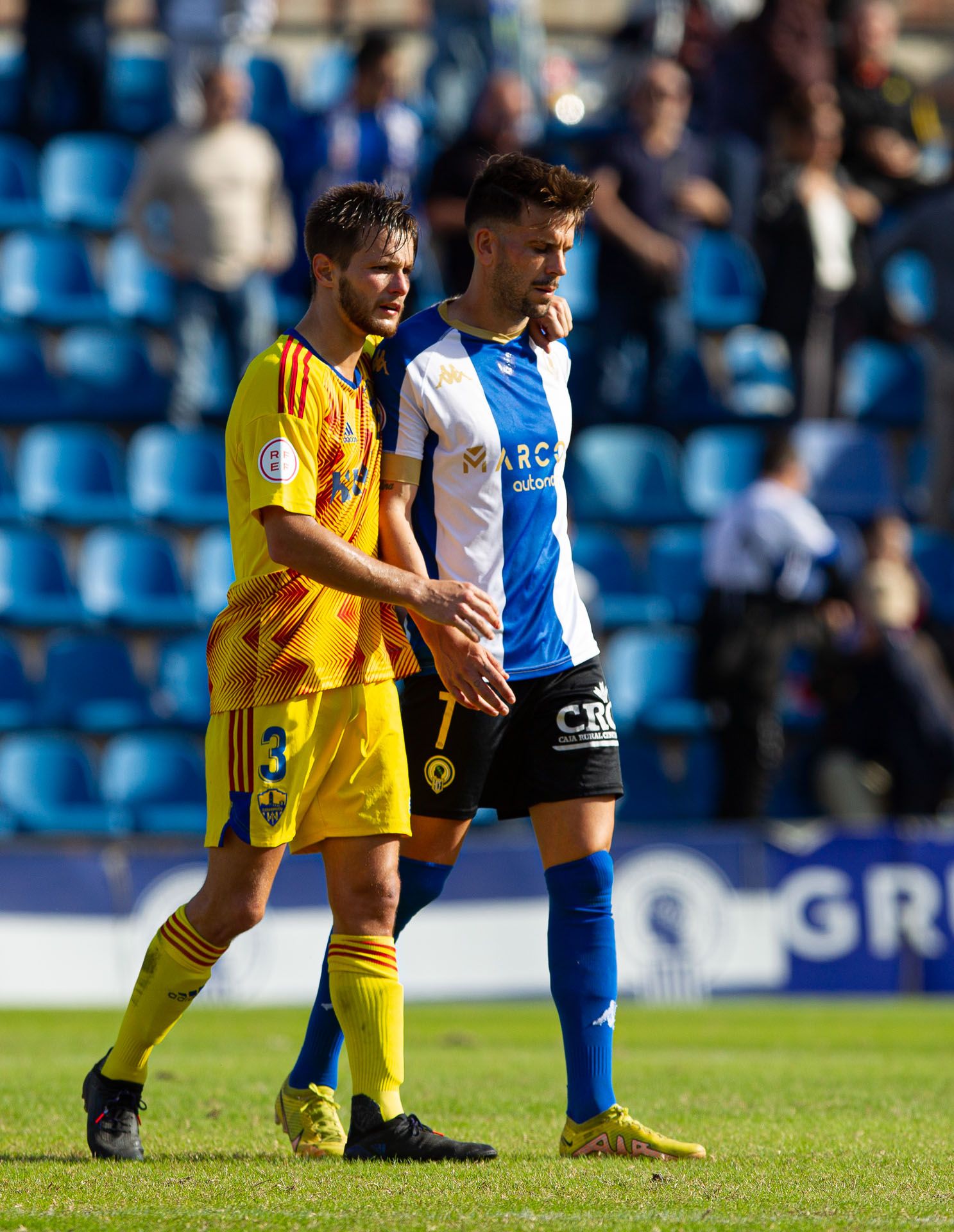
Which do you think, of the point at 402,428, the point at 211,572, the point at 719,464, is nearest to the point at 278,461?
the point at 402,428

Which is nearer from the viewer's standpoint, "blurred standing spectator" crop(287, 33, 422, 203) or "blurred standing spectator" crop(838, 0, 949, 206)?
"blurred standing spectator" crop(287, 33, 422, 203)

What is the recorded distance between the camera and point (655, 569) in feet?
43.4

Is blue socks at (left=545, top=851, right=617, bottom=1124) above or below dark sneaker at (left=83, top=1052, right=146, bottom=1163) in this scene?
above

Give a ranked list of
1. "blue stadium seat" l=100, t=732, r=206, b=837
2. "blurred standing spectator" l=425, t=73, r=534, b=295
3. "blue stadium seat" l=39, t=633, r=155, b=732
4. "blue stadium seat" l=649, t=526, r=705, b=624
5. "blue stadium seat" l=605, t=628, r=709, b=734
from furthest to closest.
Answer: "blue stadium seat" l=649, t=526, r=705, b=624, "blue stadium seat" l=39, t=633, r=155, b=732, "blue stadium seat" l=605, t=628, r=709, b=734, "blurred standing spectator" l=425, t=73, r=534, b=295, "blue stadium seat" l=100, t=732, r=206, b=837

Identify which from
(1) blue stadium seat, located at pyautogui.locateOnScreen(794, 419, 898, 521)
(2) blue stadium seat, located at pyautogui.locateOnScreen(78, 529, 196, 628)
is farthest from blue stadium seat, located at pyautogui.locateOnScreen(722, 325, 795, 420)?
(2) blue stadium seat, located at pyautogui.locateOnScreen(78, 529, 196, 628)

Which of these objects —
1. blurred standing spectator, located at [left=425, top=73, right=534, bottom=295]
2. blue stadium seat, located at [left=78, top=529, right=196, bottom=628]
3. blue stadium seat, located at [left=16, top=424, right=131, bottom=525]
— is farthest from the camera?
blue stadium seat, located at [left=16, top=424, right=131, bottom=525]

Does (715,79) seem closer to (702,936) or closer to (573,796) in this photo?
(702,936)

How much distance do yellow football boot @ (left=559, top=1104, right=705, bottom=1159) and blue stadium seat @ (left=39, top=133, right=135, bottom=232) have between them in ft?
39.9

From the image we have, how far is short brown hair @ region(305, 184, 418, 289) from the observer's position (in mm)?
4371

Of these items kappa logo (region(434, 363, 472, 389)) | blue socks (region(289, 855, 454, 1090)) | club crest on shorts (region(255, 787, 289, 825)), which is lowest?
blue socks (region(289, 855, 454, 1090))

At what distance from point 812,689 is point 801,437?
247 cm

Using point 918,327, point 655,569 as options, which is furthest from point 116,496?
→ point 918,327

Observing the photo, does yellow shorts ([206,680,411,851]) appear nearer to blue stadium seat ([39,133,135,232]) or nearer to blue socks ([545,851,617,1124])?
blue socks ([545,851,617,1124])

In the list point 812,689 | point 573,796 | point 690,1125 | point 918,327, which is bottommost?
point 690,1125
